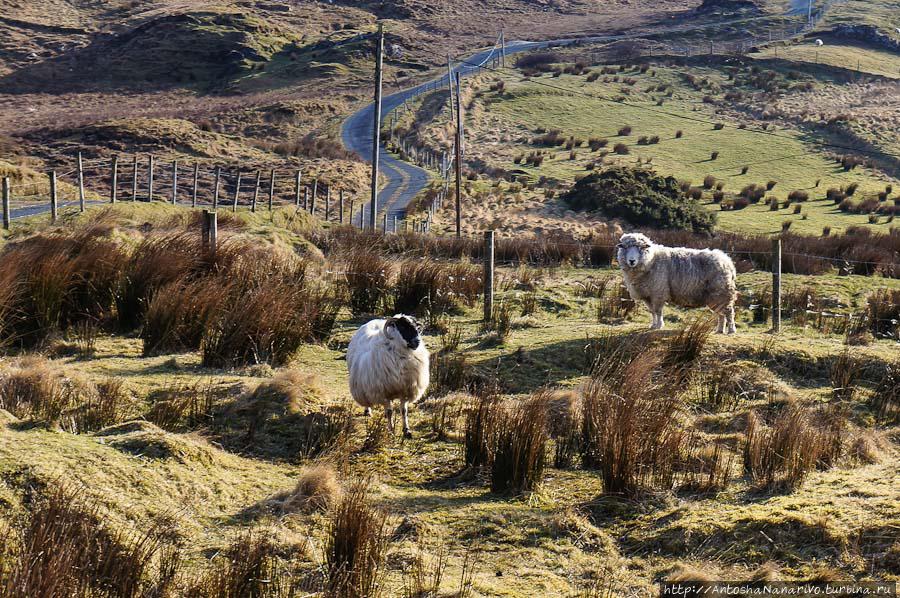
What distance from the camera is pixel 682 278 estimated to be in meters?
12.4

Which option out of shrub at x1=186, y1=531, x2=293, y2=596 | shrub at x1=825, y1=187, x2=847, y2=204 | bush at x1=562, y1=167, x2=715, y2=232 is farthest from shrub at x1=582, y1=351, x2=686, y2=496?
shrub at x1=825, y1=187, x2=847, y2=204

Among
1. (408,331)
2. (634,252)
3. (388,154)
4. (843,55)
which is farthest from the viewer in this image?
(843,55)

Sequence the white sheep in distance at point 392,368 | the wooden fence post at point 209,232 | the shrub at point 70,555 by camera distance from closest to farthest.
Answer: the shrub at point 70,555 → the white sheep in distance at point 392,368 → the wooden fence post at point 209,232

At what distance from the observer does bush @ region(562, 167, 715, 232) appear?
31906mm

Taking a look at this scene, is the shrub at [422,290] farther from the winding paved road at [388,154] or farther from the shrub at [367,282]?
the winding paved road at [388,154]

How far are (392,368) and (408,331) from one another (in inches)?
14.0

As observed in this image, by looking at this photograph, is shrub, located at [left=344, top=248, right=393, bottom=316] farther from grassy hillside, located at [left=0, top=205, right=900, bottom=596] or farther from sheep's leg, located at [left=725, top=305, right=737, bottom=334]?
sheep's leg, located at [left=725, top=305, right=737, bottom=334]

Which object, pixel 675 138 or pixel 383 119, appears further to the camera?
pixel 383 119

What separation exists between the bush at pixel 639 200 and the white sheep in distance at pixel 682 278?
18.7 m

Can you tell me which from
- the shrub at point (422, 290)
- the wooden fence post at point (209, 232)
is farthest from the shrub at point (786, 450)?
the wooden fence post at point (209, 232)

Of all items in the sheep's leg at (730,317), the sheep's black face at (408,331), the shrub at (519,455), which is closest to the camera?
the shrub at (519,455)

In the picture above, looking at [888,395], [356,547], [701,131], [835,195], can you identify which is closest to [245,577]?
[356,547]

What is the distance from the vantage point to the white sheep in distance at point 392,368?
306 inches

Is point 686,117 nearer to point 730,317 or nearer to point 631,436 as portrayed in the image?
point 730,317
